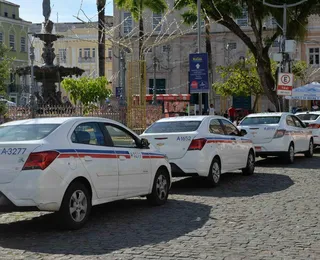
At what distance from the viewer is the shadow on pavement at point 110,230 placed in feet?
25.0

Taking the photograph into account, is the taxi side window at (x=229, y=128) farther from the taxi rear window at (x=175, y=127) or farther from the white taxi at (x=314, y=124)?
the white taxi at (x=314, y=124)

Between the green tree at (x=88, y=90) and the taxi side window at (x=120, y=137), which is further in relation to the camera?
the green tree at (x=88, y=90)

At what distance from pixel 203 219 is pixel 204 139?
11.3 feet

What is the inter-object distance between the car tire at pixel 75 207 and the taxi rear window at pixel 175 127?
178 inches

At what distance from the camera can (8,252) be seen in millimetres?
7316

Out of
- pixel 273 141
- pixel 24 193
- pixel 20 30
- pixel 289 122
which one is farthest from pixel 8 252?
pixel 20 30

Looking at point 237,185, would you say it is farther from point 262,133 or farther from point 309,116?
point 309,116

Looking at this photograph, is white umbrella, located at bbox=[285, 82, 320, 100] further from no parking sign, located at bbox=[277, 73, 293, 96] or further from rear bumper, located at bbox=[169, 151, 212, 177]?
rear bumper, located at bbox=[169, 151, 212, 177]

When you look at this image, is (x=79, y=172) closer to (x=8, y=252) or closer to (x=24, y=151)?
(x=24, y=151)

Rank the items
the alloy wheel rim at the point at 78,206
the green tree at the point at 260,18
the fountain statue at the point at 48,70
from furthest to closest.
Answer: the fountain statue at the point at 48,70 → the green tree at the point at 260,18 → the alloy wheel rim at the point at 78,206

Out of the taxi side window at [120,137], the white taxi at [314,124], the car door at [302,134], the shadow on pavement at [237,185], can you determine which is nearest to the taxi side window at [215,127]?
the shadow on pavement at [237,185]

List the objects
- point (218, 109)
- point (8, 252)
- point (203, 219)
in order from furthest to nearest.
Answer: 1. point (218, 109)
2. point (203, 219)
3. point (8, 252)

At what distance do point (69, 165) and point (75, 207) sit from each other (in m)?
0.63

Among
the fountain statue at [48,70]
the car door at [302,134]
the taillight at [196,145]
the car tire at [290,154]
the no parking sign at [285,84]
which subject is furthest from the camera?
the fountain statue at [48,70]
